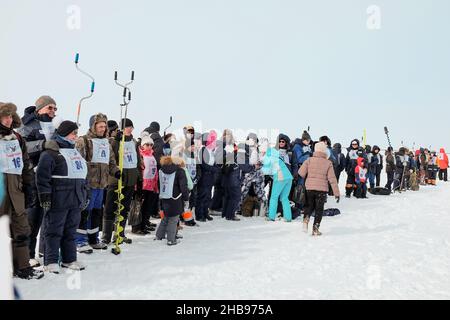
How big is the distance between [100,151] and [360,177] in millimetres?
11713

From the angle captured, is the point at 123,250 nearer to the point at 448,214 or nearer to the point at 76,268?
the point at 76,268

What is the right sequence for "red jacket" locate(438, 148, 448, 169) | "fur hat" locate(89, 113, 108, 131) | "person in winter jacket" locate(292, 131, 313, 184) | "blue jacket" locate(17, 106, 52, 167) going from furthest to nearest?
"red jacket" locate(438, 148, 448, 169) → "person in winter jacket" locate(292, 131, 313, 184) → "fur hat" locate(89, 113, 108, 131) → "blue jacket" locate(17, 106, 52, 167)

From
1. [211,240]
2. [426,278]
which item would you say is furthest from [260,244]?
[426,278]

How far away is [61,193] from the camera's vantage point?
5.53m

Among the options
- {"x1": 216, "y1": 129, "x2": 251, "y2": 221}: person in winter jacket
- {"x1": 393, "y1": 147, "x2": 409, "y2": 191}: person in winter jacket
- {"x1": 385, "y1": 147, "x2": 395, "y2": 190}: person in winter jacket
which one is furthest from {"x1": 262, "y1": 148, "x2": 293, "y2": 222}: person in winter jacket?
{"x1": 393, "y1": 147, "x2": 409, "y2": 191}: person in winter jacket

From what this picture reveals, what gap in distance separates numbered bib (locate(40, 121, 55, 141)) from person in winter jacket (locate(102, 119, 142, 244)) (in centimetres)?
124

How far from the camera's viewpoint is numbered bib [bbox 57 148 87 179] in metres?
5.62

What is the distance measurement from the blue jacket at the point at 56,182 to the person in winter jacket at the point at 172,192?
2087mm

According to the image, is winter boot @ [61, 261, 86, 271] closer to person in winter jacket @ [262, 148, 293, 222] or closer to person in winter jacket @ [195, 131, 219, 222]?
person in winter jacket @ [195, 131, 219, 222]

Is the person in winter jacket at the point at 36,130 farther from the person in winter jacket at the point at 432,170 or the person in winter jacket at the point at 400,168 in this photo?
the person in winter jacket at the point at 432,170

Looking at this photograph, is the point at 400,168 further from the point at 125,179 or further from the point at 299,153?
the point at 125,179

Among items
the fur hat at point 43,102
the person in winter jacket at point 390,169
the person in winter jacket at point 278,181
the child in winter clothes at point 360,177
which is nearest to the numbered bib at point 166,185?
the fur hat at point 43,102

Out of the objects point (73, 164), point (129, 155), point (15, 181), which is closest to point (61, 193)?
point (73, 164)
